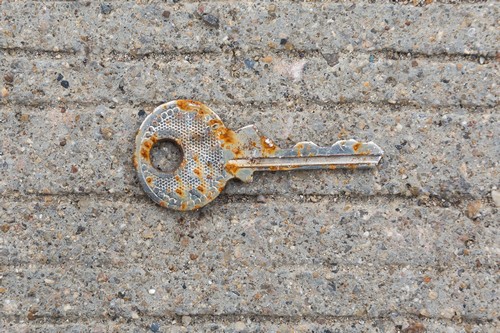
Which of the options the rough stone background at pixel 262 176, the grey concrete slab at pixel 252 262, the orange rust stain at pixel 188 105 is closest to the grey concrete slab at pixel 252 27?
the rough stone background at pixel 262 176

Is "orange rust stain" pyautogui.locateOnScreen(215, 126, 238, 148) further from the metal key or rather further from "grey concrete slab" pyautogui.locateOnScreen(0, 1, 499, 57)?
"grey concrete slab" pyautogui.locateOnScreen(0, 1, 499, 57)

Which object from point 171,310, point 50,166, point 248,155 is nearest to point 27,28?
point 50,166

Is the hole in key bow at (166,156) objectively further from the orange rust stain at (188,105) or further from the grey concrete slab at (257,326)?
the grey concrete slab at (257,326)

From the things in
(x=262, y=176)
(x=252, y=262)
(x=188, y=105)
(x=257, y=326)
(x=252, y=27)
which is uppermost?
(x=252, y=27)

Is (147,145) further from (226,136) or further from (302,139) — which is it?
(302,139)

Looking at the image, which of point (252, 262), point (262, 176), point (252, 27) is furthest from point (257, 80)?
point (252, 262)

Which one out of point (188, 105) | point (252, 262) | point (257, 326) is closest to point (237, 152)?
point (188, 105)

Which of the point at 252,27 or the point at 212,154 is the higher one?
the point at 252,27
